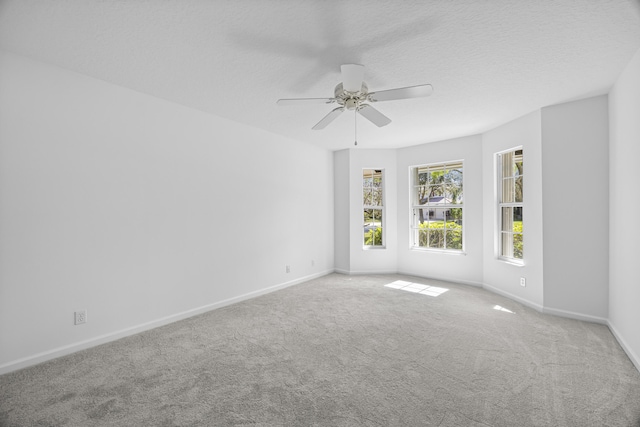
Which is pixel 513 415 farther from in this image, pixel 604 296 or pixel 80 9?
pixel 80 9

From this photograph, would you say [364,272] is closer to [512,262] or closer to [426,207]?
[426,207]

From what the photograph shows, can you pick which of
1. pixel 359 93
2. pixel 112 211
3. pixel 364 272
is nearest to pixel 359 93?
pixel 359 93

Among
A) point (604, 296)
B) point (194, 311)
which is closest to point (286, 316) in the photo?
point (194, 311)

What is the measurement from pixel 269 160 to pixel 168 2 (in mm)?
2790

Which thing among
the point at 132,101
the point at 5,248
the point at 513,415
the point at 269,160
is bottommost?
the point at 513,415

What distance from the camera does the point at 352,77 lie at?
7.11ft

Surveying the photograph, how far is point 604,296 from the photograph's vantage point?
313 cm

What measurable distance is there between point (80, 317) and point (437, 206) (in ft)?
17.3

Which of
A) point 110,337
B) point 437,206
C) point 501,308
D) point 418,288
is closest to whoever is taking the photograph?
point 110,337

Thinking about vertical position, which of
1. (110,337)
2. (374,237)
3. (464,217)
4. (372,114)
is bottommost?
(110,337)

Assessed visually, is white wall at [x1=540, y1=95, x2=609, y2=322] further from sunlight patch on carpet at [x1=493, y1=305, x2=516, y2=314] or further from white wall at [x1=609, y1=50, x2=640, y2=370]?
sunlight patch on carpet at [x1=493, y1=305, x2=516, y2=314]

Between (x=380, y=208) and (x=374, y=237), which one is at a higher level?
(x=380, y=208)

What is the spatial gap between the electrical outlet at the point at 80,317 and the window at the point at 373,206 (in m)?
4.45

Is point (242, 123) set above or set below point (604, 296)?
above
